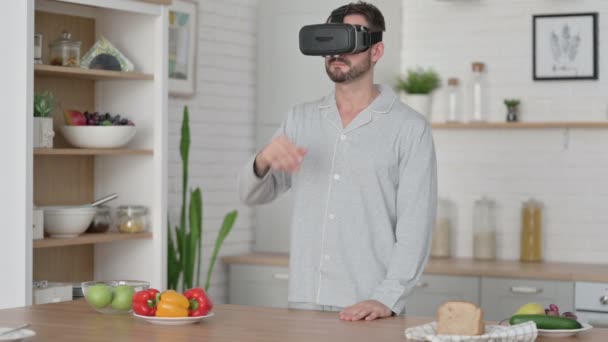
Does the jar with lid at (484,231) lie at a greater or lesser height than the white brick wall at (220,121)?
lesser

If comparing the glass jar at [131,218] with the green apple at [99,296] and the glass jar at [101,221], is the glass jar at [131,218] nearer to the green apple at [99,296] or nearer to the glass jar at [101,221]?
the glass jar at [101,221]

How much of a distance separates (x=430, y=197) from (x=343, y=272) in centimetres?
42

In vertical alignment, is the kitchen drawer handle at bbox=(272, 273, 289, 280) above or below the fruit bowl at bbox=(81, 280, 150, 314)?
below

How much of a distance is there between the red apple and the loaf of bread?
2.74 metres

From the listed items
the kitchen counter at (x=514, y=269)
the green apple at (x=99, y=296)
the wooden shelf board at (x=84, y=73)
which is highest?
the wooden shelf board at (x=84, y=73)

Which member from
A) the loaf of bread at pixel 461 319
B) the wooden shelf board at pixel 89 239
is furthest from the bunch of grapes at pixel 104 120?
the loaf of bread at pixel 461 319

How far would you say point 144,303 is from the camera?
3.27 meters

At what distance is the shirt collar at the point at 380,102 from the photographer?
3.90 meters

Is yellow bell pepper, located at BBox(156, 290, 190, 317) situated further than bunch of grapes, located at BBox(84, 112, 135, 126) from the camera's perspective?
No

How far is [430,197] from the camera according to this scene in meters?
3.73

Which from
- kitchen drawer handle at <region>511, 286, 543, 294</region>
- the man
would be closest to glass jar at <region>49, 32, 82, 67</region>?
the man

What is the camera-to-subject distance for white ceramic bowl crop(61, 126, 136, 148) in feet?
16.7

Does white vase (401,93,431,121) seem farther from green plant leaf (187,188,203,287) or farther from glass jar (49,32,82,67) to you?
glass jar (49,32,82,67)

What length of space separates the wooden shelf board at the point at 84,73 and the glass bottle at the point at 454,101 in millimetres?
1946
